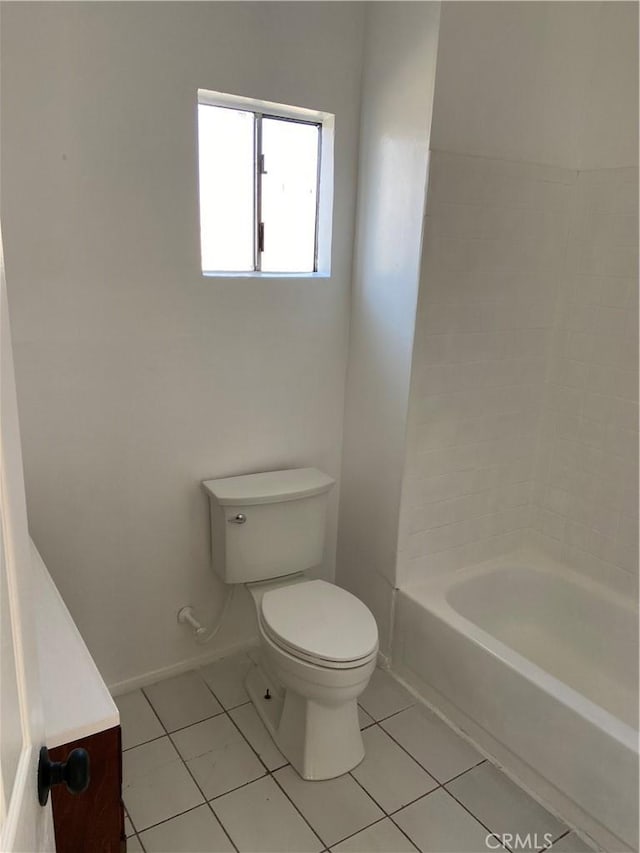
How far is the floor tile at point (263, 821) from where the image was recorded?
5.48 ft

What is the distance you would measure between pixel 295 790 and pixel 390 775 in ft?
0.96

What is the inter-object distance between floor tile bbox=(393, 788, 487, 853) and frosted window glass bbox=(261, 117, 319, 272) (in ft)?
5.86

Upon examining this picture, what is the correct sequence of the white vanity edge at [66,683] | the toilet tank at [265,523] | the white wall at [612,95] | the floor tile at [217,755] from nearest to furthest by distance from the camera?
the white vanity edge at [66,683]
the floor tile at [217,755]
the white wall at [612,95]
the toilet tank at [265,523]

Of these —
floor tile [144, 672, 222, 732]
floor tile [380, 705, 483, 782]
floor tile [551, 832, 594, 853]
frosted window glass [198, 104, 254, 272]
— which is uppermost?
frosted window glass [198, 104, 254, 272]

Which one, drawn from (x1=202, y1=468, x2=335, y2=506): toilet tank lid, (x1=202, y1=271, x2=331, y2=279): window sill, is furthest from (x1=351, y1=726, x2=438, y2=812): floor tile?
(x1=202, y1=271, x2=331, y2=279): window sill

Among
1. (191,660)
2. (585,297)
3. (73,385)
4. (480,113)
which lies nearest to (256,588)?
Result: (191,660)

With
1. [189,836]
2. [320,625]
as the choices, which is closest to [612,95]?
[320,625]

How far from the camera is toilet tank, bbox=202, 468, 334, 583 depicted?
210cm

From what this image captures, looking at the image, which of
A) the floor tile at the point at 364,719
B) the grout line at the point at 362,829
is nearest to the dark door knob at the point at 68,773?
the grout line at the point at 362,829

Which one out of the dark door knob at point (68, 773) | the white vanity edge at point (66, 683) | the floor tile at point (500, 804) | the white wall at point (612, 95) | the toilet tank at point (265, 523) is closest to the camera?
the dark door knob at point (68, 773)

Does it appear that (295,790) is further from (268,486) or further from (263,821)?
(268,486)

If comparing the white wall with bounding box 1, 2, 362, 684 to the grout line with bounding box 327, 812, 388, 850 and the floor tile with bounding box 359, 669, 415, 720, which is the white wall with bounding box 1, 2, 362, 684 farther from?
the grout line with bounding box 327, 812, 388, 850

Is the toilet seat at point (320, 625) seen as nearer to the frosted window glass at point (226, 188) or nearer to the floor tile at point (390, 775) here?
the floor tile at point (390, 775)

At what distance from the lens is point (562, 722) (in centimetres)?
176
